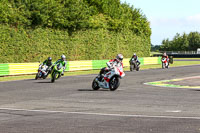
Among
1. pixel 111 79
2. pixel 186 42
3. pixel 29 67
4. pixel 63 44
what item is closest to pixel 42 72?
pixel 29 67

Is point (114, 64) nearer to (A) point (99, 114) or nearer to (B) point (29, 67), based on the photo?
(A) point (99, 114)

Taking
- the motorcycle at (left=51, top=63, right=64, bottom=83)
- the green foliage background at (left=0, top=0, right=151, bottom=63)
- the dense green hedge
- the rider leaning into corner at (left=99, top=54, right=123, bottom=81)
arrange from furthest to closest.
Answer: the green foliage background at (left=0, top=0, right=151, bottom=63) → the dense green hedge → the motorcycle at (left=51, top=63, right=64, bottom=83) → the rider leaning into corner at (left=99, top=54, right=123, bottom=81)

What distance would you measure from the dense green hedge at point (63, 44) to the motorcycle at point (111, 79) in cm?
1649

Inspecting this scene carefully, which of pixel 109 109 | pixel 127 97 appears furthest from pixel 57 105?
pixel 127 97

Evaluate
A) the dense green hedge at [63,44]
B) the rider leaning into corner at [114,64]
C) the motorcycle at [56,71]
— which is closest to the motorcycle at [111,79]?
the rider leaning into corner at [114,64]

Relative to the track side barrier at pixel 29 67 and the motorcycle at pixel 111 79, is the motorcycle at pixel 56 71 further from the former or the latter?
the track side barrier at pixel 29 67

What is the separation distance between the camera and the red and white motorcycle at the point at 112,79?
16609 millimetres

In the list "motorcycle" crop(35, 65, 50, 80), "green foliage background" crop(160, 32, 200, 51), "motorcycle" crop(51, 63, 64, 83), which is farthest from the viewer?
"green foliage background" crop(160, 32, 200, 51)

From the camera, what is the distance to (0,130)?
25.6 feet

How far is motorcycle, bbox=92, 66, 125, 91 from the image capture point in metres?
16.6

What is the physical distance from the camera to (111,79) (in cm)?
1692

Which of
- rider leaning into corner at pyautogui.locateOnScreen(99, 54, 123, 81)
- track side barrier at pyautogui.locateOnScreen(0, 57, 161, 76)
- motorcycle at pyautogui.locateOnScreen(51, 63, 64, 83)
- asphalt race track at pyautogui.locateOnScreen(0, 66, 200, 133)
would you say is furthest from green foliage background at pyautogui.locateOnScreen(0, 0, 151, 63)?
asphalt race track at pyautogui.locateOnScreen(0, 66, 200, 133)

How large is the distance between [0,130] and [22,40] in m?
26.8

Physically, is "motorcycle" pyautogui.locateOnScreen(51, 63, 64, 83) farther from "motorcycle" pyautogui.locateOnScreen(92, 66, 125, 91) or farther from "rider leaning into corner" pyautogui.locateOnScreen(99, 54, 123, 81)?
"rider leaning into corner" pyautogui.locateOnScreen(99, 54, 123, 81)
